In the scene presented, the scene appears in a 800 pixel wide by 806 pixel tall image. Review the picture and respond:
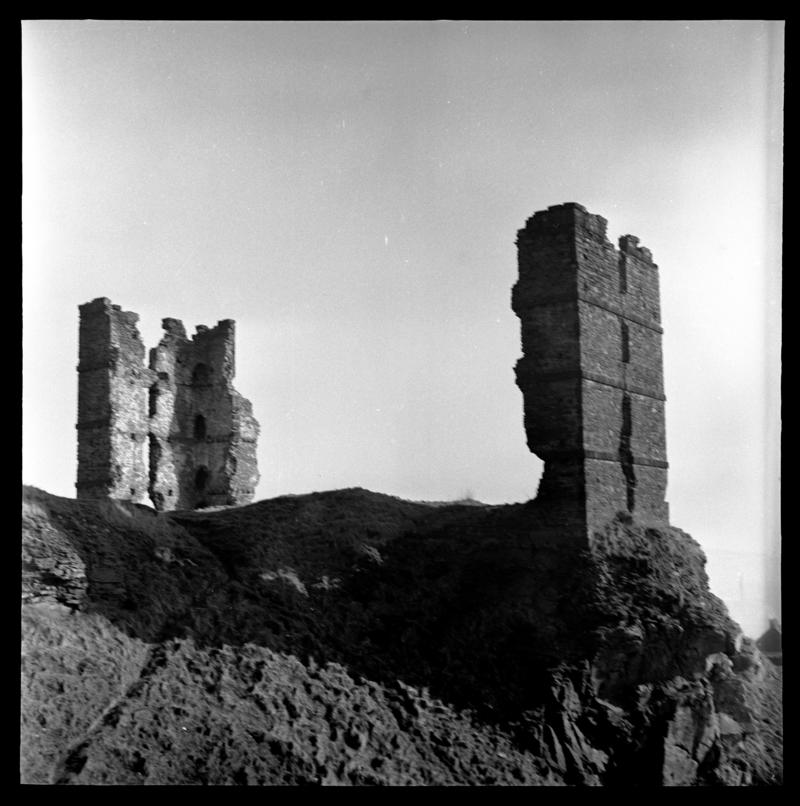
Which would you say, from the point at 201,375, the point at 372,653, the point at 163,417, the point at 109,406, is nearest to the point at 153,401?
the point at 163,417

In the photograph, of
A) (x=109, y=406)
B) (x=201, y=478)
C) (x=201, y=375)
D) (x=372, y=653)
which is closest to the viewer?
(x=372, y=653)

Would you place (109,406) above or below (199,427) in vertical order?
above

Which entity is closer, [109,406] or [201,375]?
[109,406]

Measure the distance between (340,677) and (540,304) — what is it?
6226mm

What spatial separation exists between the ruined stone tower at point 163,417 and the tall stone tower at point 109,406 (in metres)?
0.02

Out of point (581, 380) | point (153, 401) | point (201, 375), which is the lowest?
point (581, 380)

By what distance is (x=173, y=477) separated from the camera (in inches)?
977

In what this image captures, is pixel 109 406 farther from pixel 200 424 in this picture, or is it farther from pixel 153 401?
pixel 200 424

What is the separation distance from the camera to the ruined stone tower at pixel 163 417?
22406mm

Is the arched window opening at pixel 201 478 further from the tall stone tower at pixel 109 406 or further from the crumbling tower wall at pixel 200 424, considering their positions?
the tall stone tower at pixel 109 406

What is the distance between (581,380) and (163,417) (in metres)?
12.7

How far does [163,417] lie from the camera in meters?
24.7

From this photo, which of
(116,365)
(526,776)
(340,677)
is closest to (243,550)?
(340,677)
